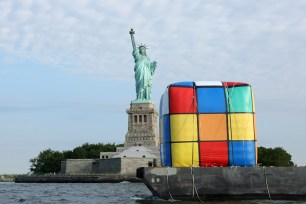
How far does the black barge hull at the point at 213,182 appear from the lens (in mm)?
25094

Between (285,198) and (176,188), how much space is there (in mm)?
5230

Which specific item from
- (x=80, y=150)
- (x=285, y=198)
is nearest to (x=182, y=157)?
(x=285, y=198)

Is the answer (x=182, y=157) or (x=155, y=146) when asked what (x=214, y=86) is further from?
(x=155, y=146)

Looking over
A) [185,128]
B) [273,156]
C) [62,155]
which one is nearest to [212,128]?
[185,128]

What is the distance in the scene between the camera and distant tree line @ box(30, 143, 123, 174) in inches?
5187

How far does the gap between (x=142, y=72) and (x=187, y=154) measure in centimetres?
8490

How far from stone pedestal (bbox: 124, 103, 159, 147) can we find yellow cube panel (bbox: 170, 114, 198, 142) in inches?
3385

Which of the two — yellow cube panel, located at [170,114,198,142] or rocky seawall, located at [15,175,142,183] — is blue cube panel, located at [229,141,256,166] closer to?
yellow cube panel, located at [170,114,198,142]

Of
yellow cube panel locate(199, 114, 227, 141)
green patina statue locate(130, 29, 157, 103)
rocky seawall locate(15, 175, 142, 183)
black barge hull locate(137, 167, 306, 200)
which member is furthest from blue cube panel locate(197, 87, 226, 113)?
green patina statue locate(130, 29, 157, 103)

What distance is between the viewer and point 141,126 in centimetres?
11362

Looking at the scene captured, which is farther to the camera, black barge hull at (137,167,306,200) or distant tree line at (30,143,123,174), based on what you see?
distant tree line at (30,143,123,174)

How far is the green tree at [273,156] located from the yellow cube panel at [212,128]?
8023 centimetres

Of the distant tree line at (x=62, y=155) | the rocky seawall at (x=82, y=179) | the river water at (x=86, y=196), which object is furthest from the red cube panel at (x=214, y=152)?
the distant tree line at (x=62, y=155)

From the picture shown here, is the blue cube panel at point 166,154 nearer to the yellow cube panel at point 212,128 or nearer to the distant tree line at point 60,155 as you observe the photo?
the yellow cube panel at point 212,128
